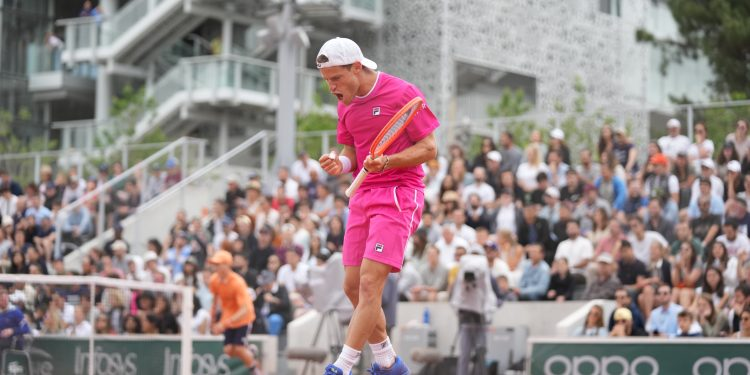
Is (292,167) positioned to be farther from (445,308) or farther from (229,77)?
(229,77)

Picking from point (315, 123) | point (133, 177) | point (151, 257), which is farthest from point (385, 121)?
point (315, 123)

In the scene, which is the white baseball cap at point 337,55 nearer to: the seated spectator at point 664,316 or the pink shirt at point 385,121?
the pink shirt at point 385,121

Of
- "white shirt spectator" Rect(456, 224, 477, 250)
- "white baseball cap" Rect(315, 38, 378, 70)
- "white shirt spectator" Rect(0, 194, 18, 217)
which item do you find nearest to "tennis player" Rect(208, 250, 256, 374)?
"white shirt spectator" Rect(456, 224, 477, 250)

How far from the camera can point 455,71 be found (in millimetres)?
38125

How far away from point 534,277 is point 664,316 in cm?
269

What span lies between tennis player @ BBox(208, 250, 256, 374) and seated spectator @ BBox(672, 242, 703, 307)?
5186 millimetres

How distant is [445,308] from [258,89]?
1960 centimetres

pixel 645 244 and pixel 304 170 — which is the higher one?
pixel 304 170

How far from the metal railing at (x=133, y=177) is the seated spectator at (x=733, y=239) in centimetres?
1214

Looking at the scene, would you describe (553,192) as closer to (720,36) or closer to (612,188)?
(612,188)

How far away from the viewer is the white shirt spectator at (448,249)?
1943 centimetres

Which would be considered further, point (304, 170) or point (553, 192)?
point (304, 170)

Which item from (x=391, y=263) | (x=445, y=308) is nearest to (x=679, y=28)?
(x=445, y=308)

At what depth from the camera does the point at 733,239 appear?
17188 millimetres
